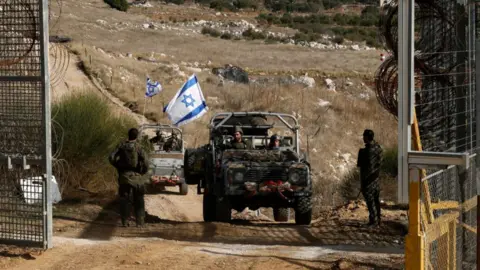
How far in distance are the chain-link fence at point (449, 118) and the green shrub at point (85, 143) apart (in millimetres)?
9560

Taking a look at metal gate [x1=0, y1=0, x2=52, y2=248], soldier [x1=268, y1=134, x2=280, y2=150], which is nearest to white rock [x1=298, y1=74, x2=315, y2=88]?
soldier [x1=268, y1=134, x2=280, y2=150]

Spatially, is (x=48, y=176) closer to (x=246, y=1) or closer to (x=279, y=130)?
(x=279, y=130)

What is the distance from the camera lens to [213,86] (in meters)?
39.8

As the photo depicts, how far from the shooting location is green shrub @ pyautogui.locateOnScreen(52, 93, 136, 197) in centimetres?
1848

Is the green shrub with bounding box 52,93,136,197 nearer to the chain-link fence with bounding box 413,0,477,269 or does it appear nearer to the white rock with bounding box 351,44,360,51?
the chain-link fence with bounding box 413,0,477,269

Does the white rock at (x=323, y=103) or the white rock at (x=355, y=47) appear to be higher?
the white rock at (x=355, y=47)

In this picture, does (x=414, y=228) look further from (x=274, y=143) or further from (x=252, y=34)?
(x=252, y=34)

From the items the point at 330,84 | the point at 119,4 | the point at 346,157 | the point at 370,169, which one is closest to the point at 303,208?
the point at 370,169

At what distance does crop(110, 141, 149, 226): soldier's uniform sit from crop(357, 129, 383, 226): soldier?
3.21m

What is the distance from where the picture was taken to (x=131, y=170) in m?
13.0

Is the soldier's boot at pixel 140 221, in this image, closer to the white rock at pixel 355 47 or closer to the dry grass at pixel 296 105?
the dry grass at pixel 296 105

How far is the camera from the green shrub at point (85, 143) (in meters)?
18.5

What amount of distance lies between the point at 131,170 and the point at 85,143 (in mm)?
5942

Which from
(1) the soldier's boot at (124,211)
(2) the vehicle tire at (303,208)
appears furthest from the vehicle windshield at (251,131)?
(1) the soldier's boot at (124,211)
